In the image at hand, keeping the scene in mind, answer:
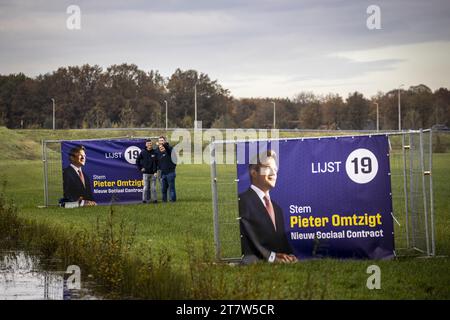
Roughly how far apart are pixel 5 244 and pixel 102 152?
8.79 metres

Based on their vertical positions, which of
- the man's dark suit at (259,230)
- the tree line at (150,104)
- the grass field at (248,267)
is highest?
the tree line at (150,104)

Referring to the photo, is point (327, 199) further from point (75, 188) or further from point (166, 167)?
point (75, 188)

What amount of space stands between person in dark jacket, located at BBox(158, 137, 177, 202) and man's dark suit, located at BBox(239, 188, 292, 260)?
1219cm

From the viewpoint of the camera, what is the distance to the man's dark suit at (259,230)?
43.1ft

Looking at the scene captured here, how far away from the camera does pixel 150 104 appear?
11500 centimetres

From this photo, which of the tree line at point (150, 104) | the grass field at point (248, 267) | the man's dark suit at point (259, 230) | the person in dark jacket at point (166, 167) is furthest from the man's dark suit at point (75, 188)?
the tree line at point (150, 104)

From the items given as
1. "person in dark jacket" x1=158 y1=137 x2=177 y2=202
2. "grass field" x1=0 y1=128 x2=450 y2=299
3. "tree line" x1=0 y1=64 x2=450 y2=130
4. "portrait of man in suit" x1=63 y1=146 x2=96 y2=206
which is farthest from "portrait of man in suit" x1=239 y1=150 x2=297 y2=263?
"tree line" x1=0 y1=64 x2=450 y2=130

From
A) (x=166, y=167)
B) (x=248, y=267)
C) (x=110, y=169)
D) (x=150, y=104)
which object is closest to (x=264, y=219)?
(x=248, y=267)

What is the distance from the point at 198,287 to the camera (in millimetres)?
9875

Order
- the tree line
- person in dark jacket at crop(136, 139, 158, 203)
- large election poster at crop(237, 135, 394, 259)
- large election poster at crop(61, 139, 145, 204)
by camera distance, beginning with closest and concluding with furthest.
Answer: large election poster at crop(237, 135, 394, 259)
person in dark jacket at crop(136, 139, 158, 203)
large election poster at crop(61, 139, 145, 204)
the tree line

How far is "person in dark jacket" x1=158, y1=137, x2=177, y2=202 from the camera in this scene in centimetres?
2536

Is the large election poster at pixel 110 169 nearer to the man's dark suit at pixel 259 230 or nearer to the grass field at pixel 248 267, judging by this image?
the grass field at pixel 248 267

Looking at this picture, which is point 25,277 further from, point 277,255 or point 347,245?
point 347,245

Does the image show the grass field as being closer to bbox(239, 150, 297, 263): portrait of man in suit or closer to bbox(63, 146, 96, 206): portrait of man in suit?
bbox(239, 150, 297, 263): portrait of man in suit
